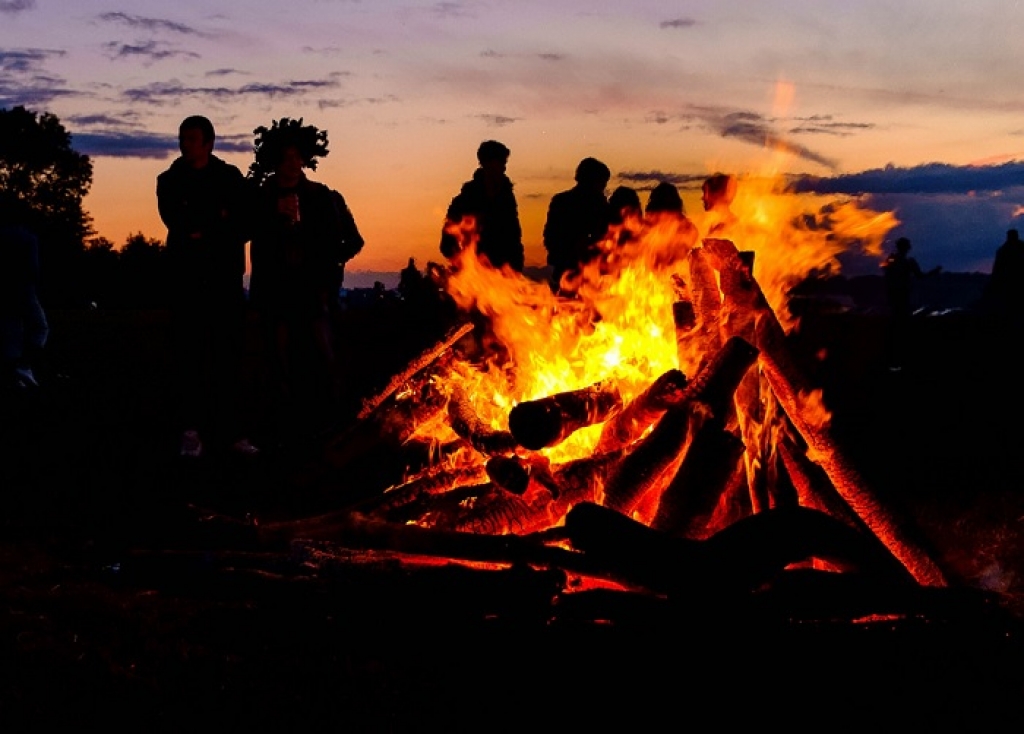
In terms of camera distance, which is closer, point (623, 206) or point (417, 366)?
point (417, 366)

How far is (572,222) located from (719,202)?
3741mm

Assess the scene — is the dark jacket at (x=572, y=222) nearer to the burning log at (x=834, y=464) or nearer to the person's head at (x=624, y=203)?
the person's head at (x=624, y=203)

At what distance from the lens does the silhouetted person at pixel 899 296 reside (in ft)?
50.4

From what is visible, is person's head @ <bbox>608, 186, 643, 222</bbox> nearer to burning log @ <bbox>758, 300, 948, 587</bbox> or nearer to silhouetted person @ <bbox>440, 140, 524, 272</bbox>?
silhouetted person @ <bbox>440, 140, 524, 272</bbox>

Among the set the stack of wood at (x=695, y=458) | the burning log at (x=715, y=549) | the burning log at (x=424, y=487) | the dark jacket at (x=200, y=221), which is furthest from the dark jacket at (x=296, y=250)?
the burning log at (x=715, y=549)

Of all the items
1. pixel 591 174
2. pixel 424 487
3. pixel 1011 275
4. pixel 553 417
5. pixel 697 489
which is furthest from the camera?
pixel 1011 275

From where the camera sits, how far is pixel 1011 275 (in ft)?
61.4

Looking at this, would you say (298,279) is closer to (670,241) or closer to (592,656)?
(670,241)

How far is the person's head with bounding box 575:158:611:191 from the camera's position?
362 inches

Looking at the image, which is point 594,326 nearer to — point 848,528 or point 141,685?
point 848,528

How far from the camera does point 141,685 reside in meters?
3.52

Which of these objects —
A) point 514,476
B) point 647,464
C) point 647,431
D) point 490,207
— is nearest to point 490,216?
point 490,207

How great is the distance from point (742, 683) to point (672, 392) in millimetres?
1340

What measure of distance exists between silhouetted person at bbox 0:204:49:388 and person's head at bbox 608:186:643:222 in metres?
6.43
